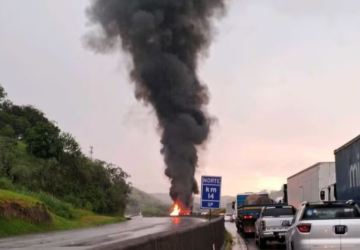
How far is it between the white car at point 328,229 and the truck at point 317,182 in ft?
40.8

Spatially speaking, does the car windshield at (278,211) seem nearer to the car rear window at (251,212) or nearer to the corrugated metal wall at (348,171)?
the corrugated metal wall at (348,171)

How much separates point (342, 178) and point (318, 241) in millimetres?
9002

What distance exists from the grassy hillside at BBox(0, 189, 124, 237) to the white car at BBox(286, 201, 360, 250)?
28.4 meters

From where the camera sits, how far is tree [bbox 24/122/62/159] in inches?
2677

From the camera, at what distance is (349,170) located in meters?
19.4

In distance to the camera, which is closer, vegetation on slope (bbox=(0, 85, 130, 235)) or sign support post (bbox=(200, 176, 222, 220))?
sign support post (bbox=(200, 176, 222, 220))

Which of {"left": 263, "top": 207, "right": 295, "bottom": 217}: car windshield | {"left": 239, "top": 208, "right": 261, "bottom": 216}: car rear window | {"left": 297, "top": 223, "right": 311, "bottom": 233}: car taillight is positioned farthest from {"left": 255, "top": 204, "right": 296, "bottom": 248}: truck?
{"left": 297, "top": 223, "right": 311, "bottom": 233}: car taillight

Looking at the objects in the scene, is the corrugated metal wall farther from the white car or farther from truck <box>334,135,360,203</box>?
the white car

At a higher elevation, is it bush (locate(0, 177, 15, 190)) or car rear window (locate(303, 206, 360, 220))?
bush (locate(0, 177, 15, 190))

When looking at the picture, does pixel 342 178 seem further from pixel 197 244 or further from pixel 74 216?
pixel 74 216

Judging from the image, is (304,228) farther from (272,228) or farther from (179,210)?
(179,210)

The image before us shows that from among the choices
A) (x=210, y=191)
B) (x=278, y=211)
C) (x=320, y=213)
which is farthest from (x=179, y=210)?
(x=320, y=213)

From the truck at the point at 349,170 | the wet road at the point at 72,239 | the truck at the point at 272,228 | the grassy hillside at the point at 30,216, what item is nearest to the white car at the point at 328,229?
the wet road at the point at 72,239

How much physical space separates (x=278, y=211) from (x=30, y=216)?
78.5 feet
